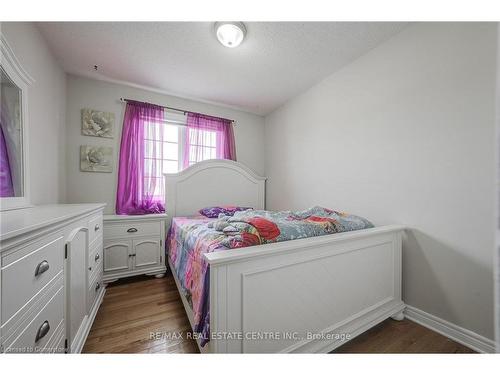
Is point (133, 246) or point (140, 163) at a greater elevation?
point (140, 163)

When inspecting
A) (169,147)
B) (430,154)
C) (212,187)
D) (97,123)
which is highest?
(97,123)

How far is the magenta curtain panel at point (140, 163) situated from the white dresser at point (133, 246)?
32cm

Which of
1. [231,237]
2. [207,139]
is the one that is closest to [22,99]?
[231,237]

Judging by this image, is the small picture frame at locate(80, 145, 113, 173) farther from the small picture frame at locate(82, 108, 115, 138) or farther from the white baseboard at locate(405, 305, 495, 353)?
the white baseboard at locate(405, 305, 495, 353)

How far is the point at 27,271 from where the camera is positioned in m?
0.70

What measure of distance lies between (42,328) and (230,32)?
210 cm

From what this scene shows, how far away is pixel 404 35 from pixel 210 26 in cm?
161

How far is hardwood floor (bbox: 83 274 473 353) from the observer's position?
4.03 feet

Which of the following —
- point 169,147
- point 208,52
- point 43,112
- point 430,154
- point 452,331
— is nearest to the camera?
point 452,331

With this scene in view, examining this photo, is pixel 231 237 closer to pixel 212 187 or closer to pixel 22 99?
pixel 22 99

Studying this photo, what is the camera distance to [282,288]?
3.30ft

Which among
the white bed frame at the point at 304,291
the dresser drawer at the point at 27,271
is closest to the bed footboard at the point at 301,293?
the white bed frame at the point at 304,291

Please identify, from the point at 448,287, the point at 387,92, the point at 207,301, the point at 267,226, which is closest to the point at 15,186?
the point at 207,301

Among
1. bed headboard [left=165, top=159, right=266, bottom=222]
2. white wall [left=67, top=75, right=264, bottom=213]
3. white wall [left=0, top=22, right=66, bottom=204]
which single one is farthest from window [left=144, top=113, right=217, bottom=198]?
white wall [left=0, top=22, right=66, bottom=204]
